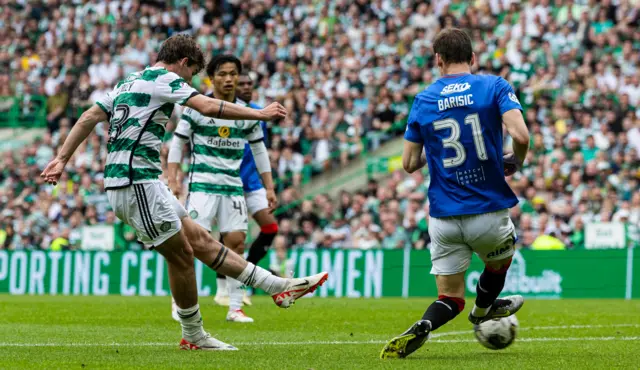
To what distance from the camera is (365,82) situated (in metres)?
24.8

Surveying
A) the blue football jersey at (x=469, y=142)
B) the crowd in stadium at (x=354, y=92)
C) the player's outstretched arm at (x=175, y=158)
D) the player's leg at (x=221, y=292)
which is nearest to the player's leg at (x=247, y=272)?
the blue football jersey at (x=469, y=142)

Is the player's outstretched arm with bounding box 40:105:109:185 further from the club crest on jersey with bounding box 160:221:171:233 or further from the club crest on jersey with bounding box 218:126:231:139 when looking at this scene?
the club crest on jersey with bounding box 218:126:231:139

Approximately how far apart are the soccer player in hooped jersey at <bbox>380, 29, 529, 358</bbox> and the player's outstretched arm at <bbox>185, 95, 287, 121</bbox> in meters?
0.99

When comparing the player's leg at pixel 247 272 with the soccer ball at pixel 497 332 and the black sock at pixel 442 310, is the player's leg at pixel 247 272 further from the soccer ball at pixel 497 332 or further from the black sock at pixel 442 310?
the soccer ball at pixel 497 332

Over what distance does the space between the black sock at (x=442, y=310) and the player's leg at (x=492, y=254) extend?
301 mm

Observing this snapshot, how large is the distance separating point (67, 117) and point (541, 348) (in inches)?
849

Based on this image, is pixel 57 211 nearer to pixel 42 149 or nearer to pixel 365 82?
pixel 42 149

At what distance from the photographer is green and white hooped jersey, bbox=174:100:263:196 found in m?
11.9

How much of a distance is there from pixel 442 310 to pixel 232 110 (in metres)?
1.97

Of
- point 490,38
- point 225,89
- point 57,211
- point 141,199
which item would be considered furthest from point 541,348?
point 57,211

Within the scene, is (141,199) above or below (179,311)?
above

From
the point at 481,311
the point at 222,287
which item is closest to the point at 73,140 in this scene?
the point at 481,311

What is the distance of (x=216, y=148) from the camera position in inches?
472

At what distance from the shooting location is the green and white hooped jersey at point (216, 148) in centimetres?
1186
